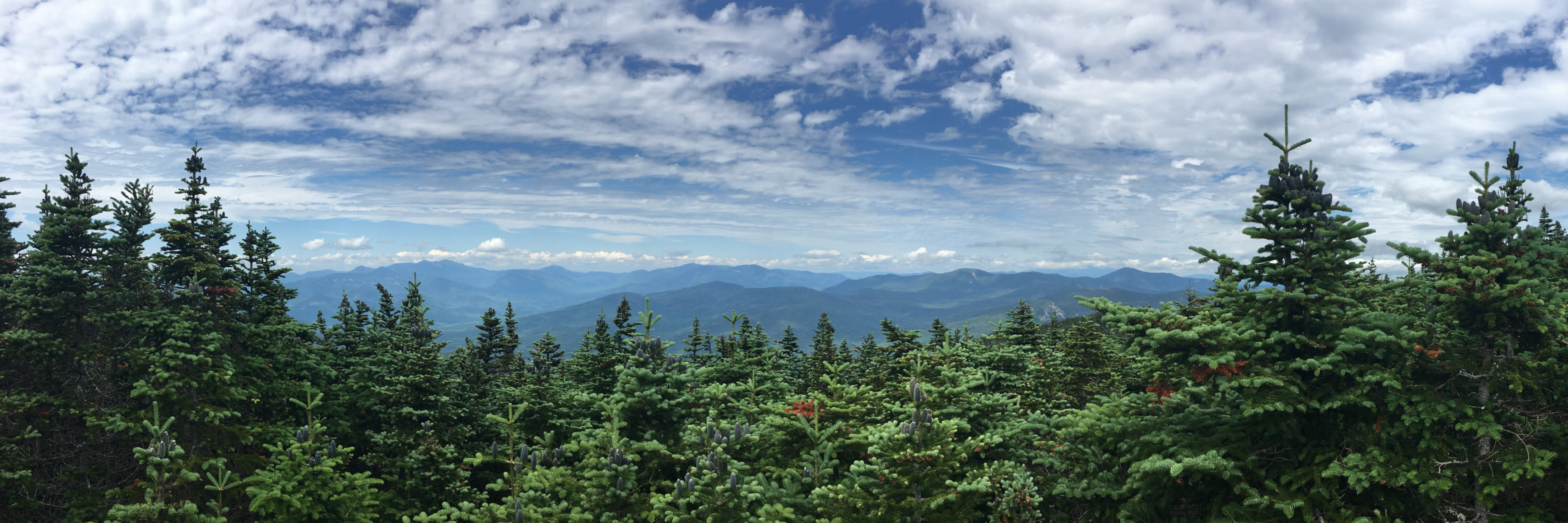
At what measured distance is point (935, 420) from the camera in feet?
42.8

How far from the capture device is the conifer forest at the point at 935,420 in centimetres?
1034

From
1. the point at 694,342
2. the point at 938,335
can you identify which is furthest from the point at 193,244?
the point at 938,335

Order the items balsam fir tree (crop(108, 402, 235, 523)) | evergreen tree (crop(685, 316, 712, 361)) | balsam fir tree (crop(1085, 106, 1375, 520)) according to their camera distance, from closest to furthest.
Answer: balsam fir tree (crop(1085, 106, 1375, 520)), balsam fir tree (crop(108, 402, 235, 523)), evergreen tree (crop(685, 316, 712, 361))

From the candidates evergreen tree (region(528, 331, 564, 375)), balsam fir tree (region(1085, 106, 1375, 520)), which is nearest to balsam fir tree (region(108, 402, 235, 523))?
balsam fir tree (region(1085, 106, 1375, 520))

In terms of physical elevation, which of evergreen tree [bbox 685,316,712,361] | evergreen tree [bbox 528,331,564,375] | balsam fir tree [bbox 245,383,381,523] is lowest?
evergreen tree [bbox 528,331,564,375]

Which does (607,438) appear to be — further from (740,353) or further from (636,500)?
(740,353)

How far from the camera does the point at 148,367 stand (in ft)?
65.1

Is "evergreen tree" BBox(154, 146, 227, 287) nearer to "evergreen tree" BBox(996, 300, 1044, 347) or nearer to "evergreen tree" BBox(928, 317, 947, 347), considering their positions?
"evergreen tree" BBox(928, 317, 947, 347)

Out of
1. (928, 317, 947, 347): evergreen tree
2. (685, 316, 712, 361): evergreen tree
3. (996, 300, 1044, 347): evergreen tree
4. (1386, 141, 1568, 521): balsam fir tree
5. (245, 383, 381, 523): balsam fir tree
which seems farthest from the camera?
(685, 316, 712, 361): evergreen tree

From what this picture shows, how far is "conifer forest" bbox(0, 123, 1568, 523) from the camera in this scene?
10.3 meters

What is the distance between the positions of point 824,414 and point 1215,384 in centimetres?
816

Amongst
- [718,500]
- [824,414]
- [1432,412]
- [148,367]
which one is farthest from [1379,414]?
[148,367]

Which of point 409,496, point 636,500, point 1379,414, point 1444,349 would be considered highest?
→ point 1444,349

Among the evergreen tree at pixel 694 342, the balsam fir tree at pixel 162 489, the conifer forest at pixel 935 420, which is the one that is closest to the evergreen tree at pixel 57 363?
the conifer forest at pixel 935 420
